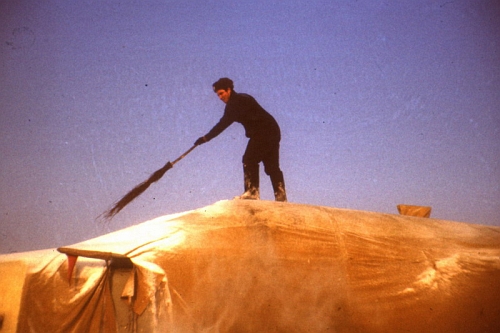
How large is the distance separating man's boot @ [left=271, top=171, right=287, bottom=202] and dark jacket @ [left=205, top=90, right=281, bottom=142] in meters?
0.53

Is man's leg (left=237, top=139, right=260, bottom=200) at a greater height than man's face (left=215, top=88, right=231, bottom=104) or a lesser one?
lesser

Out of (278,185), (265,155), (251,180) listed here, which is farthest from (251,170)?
(278,185)

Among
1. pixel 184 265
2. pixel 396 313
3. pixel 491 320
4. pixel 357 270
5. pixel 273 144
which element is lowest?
pixel 491 320

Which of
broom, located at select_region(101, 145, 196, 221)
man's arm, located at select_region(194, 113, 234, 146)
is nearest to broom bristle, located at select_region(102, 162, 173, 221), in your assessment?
broom, located at select_region(101, 145, 196, 221)

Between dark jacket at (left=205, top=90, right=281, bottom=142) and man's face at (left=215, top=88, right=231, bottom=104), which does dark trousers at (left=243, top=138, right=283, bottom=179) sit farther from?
man's face at (left=215, top=88, right=231, bottom=104)

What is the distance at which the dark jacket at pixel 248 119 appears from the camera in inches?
184

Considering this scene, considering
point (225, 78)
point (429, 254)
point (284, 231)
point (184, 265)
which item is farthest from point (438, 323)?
point (225, 78)

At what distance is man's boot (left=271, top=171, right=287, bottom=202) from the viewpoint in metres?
4.76

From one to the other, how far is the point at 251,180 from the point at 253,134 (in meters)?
0.65

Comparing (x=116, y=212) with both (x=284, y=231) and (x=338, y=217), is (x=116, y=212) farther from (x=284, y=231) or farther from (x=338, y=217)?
(x=338, y=217)

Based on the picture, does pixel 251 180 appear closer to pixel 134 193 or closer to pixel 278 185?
pixel 278 185

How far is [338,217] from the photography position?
4012mm

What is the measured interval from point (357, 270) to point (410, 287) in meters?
0.60

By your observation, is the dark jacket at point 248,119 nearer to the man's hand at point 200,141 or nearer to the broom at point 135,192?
the man's hand at point 200,141
